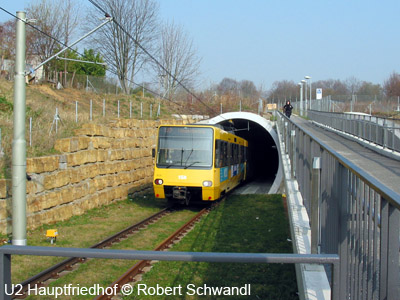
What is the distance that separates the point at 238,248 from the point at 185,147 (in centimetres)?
654

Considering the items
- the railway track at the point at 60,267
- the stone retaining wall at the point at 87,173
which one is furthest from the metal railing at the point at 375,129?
the stone retaining wall at the point at 87,173

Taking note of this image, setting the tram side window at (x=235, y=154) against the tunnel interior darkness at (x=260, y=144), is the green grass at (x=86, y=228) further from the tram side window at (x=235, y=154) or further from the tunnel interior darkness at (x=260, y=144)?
the tunnel interior darkness at (x=260, y=144)

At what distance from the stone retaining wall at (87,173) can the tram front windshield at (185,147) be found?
8.01 feet

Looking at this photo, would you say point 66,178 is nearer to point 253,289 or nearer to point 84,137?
point 84,137

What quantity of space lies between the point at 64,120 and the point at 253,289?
1262 centimetres

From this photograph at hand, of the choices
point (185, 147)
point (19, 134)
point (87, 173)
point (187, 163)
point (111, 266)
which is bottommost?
point (111, 266)

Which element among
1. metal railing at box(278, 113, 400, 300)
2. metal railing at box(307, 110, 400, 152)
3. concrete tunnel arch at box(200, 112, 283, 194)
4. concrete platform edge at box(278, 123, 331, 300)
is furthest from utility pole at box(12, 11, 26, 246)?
concrete tunnel arch at box(200, 112, 283, 194)

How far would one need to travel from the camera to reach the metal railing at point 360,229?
95.5 inches

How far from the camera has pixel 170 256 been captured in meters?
2.93

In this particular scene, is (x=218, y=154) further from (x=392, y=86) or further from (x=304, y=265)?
(x=392, y=86)

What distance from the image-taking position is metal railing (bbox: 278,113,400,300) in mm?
2426

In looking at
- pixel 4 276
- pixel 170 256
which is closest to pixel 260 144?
pixel 170 256

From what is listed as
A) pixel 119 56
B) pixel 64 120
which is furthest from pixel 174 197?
pixel 119 56

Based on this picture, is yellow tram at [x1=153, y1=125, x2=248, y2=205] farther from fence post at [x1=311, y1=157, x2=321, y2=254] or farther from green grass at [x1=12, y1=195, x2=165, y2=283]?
fence post at [x1=311, y1=157, x2=321, y2=254]
